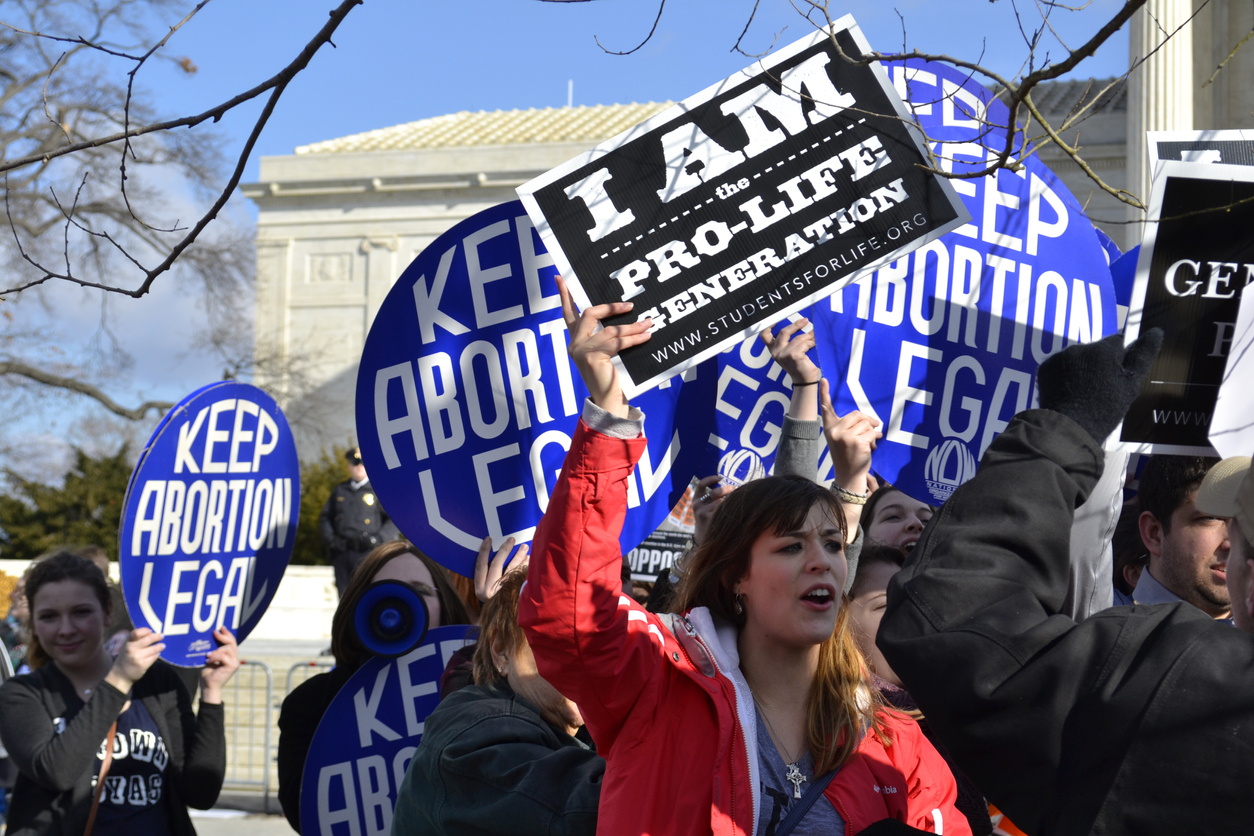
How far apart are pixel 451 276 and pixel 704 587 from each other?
141cm

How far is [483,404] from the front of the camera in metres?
3.21

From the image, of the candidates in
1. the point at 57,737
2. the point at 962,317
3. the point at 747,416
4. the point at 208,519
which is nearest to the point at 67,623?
the point at 57,737

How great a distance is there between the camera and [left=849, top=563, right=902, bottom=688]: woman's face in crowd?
2.94m

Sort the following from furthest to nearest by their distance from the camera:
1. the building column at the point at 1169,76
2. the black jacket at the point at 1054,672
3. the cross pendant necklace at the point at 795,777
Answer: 1. the building column at the point at 1169,76
2. the cross pendant necklace at the point at 795,777
3. the black jacket at the point at 1054,672

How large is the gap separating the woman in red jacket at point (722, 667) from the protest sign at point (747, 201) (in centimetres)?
31

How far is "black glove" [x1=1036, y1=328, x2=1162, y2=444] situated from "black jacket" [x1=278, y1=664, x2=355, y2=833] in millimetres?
2603

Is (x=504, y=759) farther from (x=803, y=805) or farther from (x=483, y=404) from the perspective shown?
(x=483, y=404)

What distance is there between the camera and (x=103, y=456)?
81.1 ft

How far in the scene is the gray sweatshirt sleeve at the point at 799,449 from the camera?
2.87 m

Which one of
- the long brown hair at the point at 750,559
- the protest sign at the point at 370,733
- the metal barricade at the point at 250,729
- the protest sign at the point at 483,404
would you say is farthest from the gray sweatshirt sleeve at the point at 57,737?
the metal barricade at the point at 250,729

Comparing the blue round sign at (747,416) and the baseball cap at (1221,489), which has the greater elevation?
the blue round sign at (747,416)

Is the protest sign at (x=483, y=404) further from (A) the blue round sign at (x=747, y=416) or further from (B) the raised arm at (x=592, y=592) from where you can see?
(B) the raised arm at (x=592, y=592)

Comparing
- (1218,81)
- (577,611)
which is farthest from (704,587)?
(1218,81)

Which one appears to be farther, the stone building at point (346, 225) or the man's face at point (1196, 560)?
the stone building at point (346, 225)
